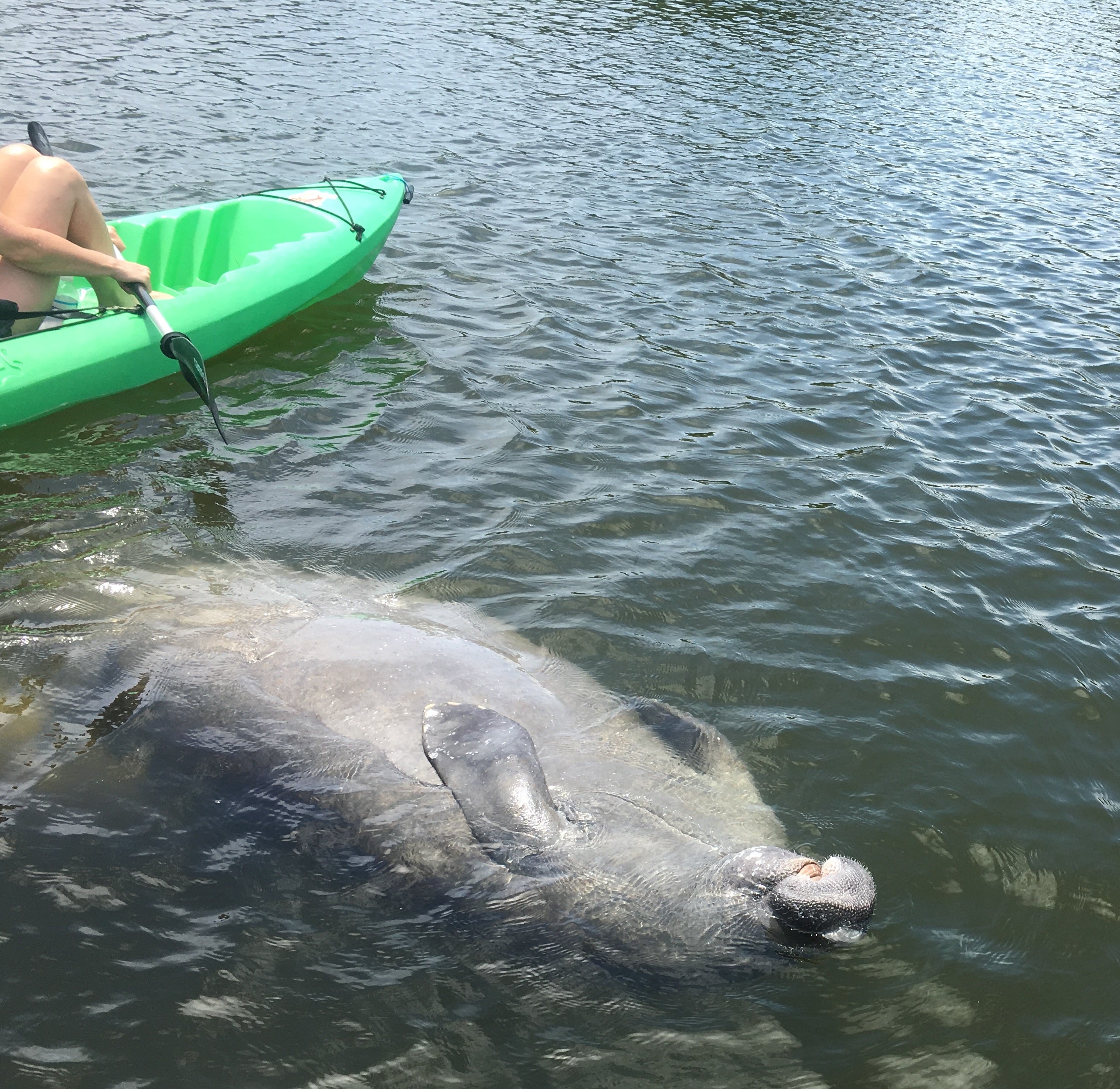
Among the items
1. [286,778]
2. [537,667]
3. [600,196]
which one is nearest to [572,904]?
[286,778]

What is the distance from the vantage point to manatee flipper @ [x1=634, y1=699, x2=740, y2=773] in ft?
14.2

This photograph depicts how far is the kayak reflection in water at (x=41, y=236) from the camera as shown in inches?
268

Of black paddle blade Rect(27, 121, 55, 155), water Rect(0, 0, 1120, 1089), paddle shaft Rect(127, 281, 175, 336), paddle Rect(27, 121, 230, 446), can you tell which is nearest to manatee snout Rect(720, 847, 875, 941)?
water Rect(0, 0, 1120, 1089)

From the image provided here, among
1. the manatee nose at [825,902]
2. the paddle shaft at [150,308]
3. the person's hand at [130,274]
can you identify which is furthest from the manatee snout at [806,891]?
the person's hand at [130,274]

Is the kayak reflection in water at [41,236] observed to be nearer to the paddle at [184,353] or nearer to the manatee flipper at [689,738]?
the paddle at [184,353]

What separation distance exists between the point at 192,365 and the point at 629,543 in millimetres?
3069

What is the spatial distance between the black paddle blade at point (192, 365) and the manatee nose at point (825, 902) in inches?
190

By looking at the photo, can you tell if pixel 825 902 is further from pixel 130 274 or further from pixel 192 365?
pixel 130 274

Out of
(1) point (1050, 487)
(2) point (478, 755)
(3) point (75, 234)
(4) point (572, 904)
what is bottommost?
(1) point (1050, 487)

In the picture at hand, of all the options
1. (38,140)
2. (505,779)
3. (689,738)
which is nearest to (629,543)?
(689,738)

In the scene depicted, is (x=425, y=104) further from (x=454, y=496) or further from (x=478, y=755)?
(x=478, y=755)

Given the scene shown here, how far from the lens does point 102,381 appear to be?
726 cm

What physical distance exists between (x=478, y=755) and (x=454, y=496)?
314 centimetres

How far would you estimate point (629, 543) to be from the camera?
21.0 ft
